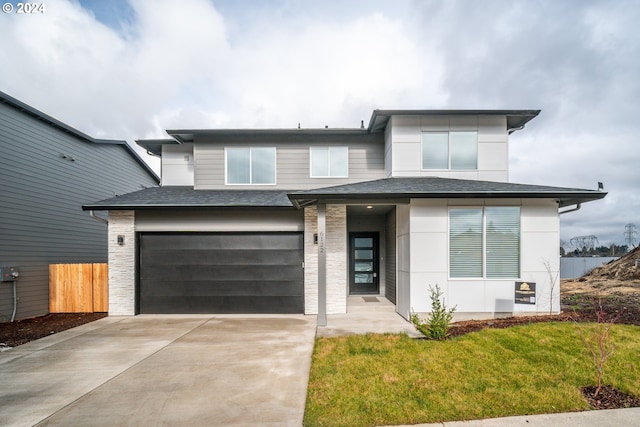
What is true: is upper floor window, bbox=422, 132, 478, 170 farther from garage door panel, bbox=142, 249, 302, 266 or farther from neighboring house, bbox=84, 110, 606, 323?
→ garage door panel, bbox=142, 249, 302, 266

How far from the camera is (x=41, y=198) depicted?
9.16 m

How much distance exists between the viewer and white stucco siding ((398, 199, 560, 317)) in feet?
23.6

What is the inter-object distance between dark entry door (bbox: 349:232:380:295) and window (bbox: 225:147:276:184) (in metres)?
3.94

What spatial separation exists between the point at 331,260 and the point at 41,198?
8746 mm

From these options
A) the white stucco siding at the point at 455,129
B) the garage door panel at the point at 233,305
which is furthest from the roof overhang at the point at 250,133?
the garage door panel at the point at 233,305

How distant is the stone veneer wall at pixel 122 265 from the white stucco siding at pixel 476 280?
293 inches

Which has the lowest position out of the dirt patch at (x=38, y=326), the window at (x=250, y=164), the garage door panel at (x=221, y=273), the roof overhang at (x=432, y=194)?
the dirt patch at (x=38, y=326)

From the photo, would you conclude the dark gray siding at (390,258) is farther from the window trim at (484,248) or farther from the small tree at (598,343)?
the small tree at (598,343)

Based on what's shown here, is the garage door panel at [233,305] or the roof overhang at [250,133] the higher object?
the roof overhang at [250,133]

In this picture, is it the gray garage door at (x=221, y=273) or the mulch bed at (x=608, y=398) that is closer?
the mulch bed at (x=608, y=398)

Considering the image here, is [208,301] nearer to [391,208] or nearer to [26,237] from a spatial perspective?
[26,237]

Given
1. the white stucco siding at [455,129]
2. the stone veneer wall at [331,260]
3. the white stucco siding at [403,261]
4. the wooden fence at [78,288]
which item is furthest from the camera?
the white stucco siding at [455,129]

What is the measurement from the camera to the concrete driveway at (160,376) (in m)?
3.41

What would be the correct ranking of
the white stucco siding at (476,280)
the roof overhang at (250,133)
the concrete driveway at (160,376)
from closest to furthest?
the concrete driveway at (160,376), the white stucco siding at (476,280), the roof overhang at (250,133)
